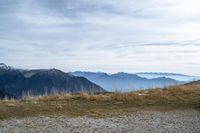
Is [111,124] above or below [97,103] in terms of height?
below

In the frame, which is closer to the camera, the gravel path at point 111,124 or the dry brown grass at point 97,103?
the gravel path at point 111,124

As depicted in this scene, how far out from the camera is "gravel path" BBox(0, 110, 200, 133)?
1248cm

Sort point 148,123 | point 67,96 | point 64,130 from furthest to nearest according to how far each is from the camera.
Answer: point 67,96 < point 148,123 < point 64,130

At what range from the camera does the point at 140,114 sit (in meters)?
15.8

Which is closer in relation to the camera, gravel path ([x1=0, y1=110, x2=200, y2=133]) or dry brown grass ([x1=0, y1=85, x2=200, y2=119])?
gravel path ([x1=0, y1=110, x2=200, y2=133])

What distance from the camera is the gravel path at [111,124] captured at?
492 inches

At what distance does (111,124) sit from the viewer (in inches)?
534

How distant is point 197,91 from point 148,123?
9.36 m

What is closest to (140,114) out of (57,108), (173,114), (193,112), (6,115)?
(173,114)

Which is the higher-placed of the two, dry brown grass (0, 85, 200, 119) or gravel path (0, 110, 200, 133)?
dry brown grass (0, 85, 200, 119)

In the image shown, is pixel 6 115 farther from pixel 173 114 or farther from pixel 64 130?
pixel 173 114

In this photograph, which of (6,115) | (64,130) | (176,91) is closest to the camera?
(64,130)

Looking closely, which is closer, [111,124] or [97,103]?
[111,124]

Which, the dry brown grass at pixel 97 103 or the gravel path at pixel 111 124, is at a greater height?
the dry brown grass at pixel 97 103
